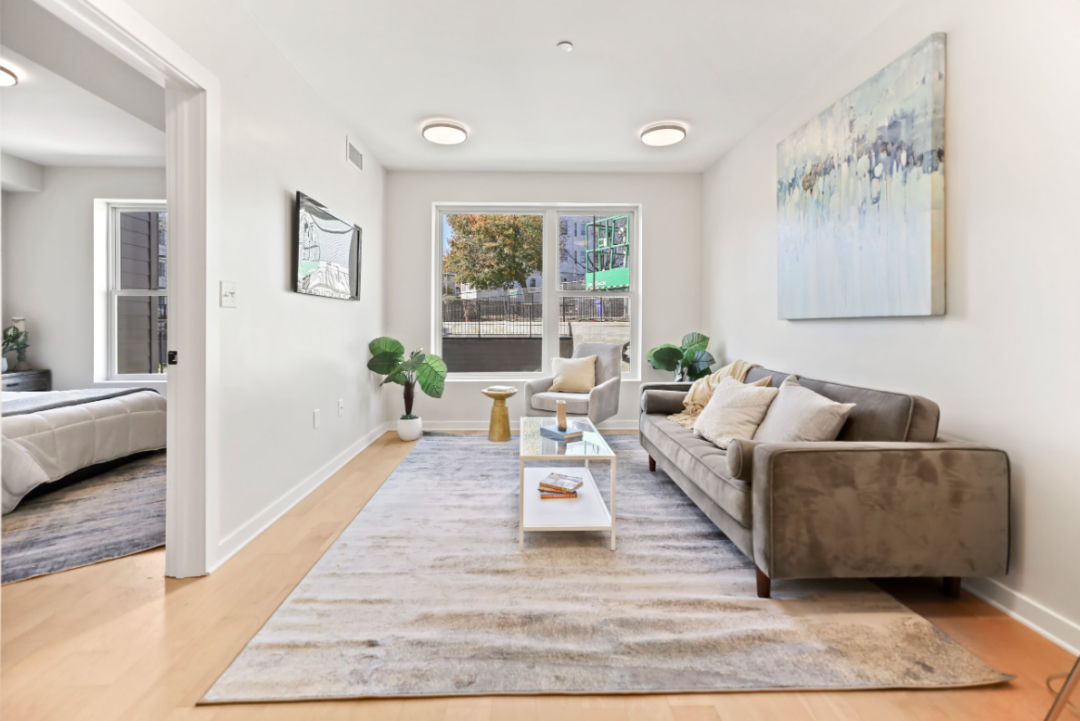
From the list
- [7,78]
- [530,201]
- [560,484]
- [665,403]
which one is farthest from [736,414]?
[7,78]

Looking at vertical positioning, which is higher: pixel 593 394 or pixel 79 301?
pixel 79 301

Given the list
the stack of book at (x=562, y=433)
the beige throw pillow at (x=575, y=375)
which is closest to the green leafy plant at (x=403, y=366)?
the beige throw pillow at (x=575, y=375)

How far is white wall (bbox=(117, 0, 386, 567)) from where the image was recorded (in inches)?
85.9

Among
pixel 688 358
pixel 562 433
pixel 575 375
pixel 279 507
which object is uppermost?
pixel 688 358

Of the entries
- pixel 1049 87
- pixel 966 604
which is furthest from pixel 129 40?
pixel 966 604

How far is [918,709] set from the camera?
1328 millimetres

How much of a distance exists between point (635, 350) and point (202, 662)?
4229 millimetres

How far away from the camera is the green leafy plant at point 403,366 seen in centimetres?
435

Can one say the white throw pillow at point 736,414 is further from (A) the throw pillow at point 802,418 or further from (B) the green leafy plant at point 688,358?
(B) the green leafy plant at point 688,358

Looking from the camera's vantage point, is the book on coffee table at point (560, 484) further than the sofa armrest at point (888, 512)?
Yes

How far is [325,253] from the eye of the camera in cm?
327

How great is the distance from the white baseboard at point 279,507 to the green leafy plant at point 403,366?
620 mm

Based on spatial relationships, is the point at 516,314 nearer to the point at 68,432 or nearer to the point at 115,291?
the point at 68,432

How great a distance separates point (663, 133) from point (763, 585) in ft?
10.3
